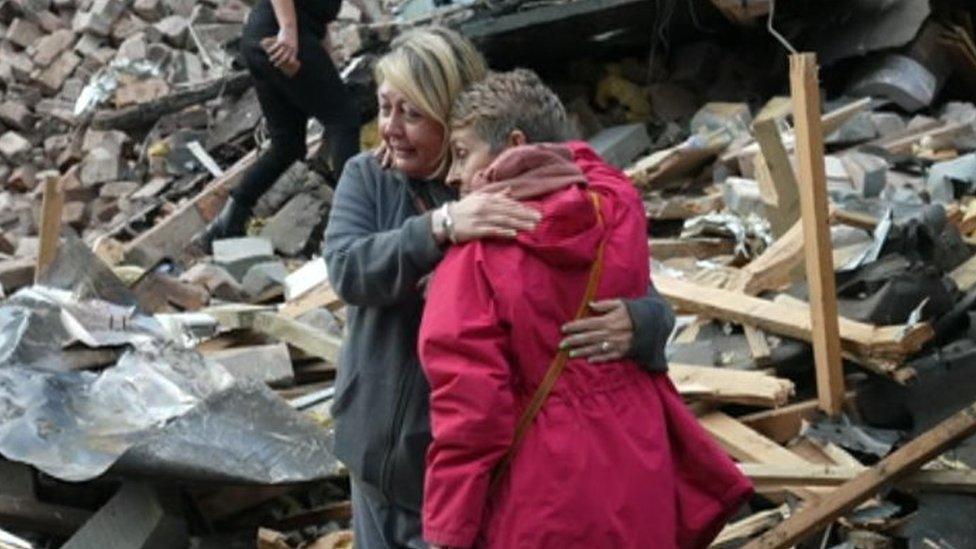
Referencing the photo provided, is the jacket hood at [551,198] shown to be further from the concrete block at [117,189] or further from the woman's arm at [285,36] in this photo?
the concrete block at [117,189]

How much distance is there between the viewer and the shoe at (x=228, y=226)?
7.75 metres

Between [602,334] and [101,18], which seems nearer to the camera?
[602,334]

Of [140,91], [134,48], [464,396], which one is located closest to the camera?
[464,396]

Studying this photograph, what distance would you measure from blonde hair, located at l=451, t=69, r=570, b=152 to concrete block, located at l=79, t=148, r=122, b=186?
8.18 meters

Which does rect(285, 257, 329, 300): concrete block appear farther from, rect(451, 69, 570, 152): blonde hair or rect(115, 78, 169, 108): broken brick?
rect(115, 78, 169, 108): broken brick

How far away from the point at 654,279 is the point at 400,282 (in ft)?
10.1

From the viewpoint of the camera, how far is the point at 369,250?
9.01ft

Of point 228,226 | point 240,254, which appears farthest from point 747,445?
point 228,226

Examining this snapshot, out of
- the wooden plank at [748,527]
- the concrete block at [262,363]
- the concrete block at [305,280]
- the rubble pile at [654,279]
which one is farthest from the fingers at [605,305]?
the concrete block at [305,280]

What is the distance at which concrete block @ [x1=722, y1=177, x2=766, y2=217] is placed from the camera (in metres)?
6.73

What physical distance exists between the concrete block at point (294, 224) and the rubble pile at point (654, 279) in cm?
2

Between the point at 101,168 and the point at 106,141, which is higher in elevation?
the point at 106,141

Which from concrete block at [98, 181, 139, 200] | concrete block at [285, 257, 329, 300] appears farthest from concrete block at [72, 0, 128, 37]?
concrete block at [285, 257, 329, 300]

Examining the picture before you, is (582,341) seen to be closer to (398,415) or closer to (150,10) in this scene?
(398,415)
